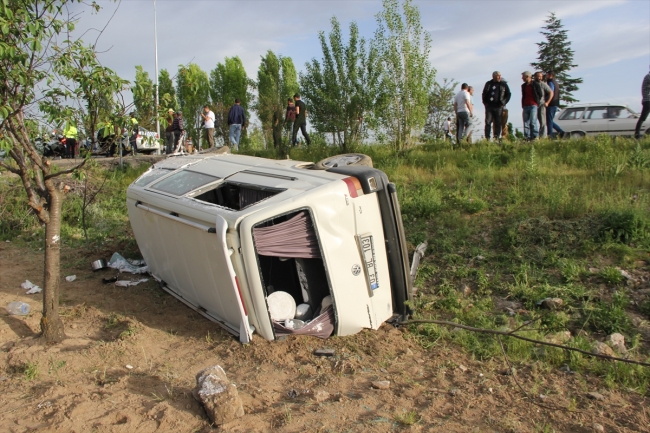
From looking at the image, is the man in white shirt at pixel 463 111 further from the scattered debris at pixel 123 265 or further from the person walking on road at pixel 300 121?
the scattered debris at pixel 123 265

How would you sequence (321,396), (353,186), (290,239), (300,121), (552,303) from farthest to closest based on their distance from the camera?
(300,121)
(552,303)
(353,186)
(290,239)
(321,396)

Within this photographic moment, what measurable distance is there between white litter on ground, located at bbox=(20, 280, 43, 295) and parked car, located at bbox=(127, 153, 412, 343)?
95.8 inches

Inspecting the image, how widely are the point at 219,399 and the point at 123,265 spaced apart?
16.9ft

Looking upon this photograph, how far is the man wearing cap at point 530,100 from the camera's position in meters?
12.0

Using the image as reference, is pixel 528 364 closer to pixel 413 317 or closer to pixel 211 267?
pixel 413 317

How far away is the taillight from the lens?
531cm

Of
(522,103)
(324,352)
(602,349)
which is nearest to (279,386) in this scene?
(324,352)

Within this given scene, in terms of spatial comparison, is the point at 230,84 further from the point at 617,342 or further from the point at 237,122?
the point at 617,342

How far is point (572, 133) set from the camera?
16.8 metres

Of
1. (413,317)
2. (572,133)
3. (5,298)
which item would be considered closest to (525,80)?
(572,133)

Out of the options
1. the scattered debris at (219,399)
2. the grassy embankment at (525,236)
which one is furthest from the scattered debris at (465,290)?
the scattered debris at (219,399)

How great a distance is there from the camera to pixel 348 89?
48.0 feet

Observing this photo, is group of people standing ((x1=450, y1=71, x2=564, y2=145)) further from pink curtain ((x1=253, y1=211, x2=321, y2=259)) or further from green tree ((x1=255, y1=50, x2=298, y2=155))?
green tree ((x1=255, y1=50, x2=298, y2=155))

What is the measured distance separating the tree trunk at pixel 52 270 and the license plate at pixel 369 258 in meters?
2.96
